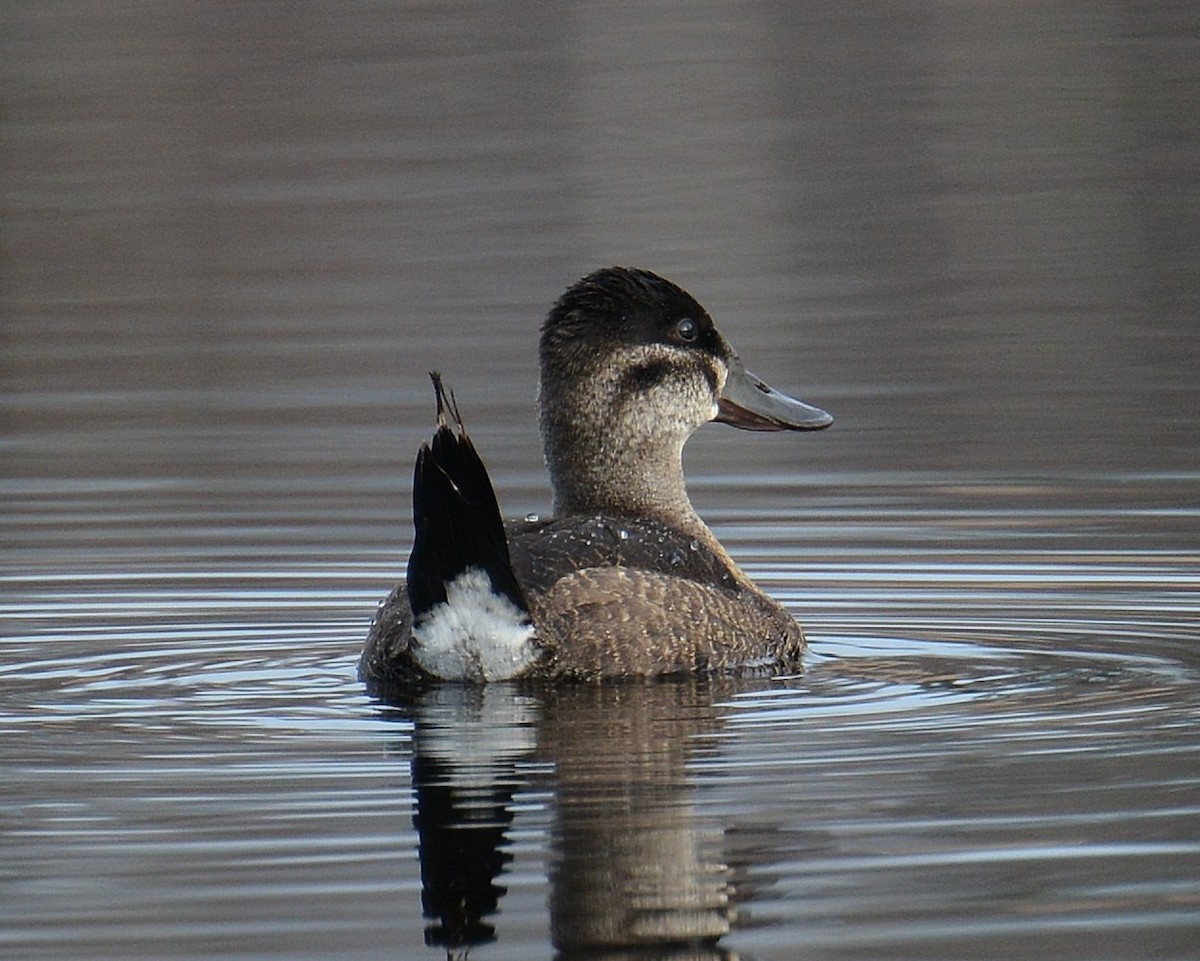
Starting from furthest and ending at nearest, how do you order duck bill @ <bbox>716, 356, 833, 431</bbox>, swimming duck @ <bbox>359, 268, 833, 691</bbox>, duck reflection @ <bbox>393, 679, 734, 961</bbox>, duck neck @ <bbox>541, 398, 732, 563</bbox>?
duck bill @ <bbox>716, 356, 833, 431</bbox>
duck neck @ <bbox>541, 398, 732, 563</bbox>
swimming duck @ <bbox>359, 268, 833, 691</bbox>
duck reflection @ <bbox>393, 679, 734, 961</bbox>

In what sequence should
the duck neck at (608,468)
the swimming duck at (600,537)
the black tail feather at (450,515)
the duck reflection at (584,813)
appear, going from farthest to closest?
1. the duck neck at (608,468)
2. the swimming duck at (600,537)
3. the black tail feather at (450,515)
4. the duck reflection at (584,813)

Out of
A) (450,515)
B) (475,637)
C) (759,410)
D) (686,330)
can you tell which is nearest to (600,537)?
(475,637)

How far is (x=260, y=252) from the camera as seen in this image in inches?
744

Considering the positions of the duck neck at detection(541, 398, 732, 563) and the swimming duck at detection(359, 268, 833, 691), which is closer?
the swimming duck at detection(359, 268, 833, 691)

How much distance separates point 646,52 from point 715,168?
610cm

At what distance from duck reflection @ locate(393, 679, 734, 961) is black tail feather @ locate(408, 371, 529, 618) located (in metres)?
0.33

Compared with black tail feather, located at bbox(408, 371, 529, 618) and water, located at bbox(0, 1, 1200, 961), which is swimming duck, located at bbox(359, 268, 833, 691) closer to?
black tail feather, located at bbox(408, 371, 529, 618)

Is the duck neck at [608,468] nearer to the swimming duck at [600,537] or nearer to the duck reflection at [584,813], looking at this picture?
the swimming duck at [600,537]

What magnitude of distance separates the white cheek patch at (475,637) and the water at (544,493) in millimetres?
93

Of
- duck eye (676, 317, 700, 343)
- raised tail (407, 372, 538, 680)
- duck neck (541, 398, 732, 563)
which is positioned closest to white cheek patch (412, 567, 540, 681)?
raised tail (407, 372, 538, 680)

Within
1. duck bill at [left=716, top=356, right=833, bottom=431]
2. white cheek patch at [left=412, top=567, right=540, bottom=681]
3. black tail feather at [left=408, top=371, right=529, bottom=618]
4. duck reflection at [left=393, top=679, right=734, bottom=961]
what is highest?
duck bill at [left=716, top=356, right=833, bottom=431]

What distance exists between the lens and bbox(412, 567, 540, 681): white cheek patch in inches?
265

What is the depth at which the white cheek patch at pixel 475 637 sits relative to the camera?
265 inches

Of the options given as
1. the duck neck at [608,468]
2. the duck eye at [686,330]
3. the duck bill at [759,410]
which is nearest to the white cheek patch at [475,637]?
the duck neck at [608,468]
